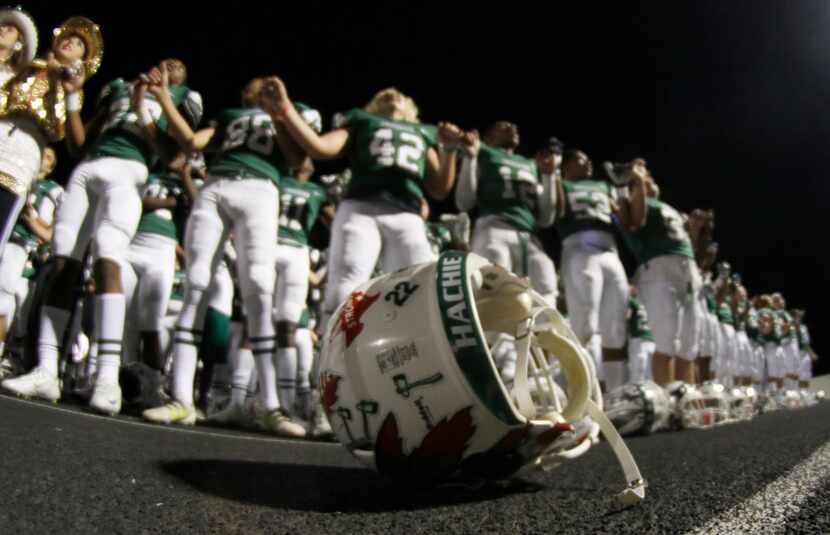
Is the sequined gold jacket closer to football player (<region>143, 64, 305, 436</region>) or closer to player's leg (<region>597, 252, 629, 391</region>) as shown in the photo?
football player (<region>143, 64, 305, 436</region>)

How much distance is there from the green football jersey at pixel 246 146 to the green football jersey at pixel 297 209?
0.98m

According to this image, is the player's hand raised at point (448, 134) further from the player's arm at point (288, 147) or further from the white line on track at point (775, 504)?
the white line on track at point (775, 504)

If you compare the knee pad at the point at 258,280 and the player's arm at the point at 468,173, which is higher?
the player's arm at the point at 468,173

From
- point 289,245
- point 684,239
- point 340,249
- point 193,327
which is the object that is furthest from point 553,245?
point 193,327

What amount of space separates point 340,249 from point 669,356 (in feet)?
9.47

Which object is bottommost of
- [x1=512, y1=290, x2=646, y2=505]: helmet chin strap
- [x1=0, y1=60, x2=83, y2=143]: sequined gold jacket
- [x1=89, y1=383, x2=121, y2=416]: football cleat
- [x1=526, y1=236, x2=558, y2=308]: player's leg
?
[x1=89, y1=383, x2=121, y2=416]: football cleat

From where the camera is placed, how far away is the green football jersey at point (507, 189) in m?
3.78

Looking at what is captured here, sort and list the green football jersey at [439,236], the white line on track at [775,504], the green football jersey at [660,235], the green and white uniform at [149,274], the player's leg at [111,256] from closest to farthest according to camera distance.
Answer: the white line on track at [775,504] < the player's leg at [111,256] < the green and white uniform at [149,274] < the green football jersey at [660,235] < the green football jersey at [439,236]

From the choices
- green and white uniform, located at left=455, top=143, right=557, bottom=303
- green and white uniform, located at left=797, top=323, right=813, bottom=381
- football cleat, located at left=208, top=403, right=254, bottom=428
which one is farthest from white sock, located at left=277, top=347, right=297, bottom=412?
green and white uniform, located at left=797, top=323, right=813, bottom=381

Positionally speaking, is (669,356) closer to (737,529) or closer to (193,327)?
(193,327)

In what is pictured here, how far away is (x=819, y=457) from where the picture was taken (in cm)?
166

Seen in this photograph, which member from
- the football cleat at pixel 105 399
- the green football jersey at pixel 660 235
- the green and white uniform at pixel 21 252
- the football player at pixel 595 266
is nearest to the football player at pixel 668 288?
the green football jersey at pixel 660 235

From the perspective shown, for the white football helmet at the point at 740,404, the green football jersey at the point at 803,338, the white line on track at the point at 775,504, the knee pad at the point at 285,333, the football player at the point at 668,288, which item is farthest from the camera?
the green football jersey at the point at 803,338

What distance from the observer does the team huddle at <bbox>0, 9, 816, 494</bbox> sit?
137 cm
